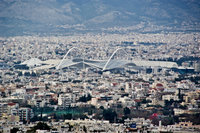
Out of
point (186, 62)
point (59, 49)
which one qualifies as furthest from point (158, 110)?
point (59, 49)

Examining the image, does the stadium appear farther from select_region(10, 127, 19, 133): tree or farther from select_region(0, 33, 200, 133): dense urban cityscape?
select_region(10, 127, 19, 133): tree

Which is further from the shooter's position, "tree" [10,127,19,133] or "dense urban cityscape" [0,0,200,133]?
"dense urban cityscape" [0,0,200,133]

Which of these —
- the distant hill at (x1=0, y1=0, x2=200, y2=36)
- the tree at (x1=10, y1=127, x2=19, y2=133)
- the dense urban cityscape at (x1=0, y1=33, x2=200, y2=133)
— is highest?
the distant hill at (x1=0, y1=0, x2=200, y2=36)

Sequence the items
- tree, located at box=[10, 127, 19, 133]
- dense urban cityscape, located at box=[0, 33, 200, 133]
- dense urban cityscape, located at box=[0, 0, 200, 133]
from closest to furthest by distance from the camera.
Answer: tree, located at box=[10, 127, 19, 133] < dense urban cityscape, located at box=[0, 33, 200, 133] < dense urban cityscape, located at box=[0, 0, 200, 133]

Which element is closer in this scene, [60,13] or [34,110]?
[34,110]

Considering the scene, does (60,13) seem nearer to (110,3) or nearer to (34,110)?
(110,3)

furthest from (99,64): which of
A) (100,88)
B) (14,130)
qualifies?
(14,130)

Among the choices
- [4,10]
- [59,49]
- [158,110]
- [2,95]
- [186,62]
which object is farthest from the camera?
[4,10]

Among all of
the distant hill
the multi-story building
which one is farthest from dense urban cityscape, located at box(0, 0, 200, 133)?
the distant hill
